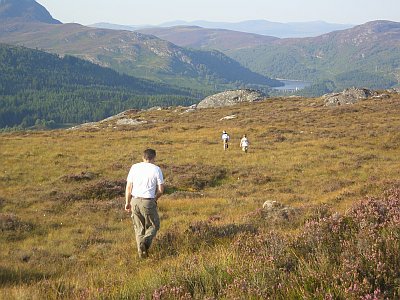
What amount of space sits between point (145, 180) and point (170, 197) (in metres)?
10.6

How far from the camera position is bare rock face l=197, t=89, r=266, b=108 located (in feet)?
360

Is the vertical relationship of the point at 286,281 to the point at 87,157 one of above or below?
above

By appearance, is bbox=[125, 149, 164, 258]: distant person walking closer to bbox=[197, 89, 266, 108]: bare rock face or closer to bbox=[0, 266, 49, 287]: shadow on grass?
bbox=[0, 266, 49, 287]: shadow on grass

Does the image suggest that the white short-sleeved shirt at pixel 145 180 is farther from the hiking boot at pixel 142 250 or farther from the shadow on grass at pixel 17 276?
the shadow on grass at pixel 17 276

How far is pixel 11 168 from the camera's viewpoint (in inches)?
1136

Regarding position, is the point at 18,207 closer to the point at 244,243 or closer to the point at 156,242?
the point at 156,242

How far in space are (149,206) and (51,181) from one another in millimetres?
16598

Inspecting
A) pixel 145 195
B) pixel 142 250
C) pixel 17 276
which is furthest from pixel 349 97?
pixel 17 276

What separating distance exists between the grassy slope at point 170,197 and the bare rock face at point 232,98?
187 ft

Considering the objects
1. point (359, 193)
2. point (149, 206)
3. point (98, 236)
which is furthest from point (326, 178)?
point (149, 206)

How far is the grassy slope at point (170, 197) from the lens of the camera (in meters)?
6.41

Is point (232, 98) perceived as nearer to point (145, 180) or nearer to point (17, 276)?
point (145, 180)

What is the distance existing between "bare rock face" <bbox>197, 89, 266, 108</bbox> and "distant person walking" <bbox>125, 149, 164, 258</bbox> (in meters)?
99.3

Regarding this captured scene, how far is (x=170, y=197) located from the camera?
20.0m
